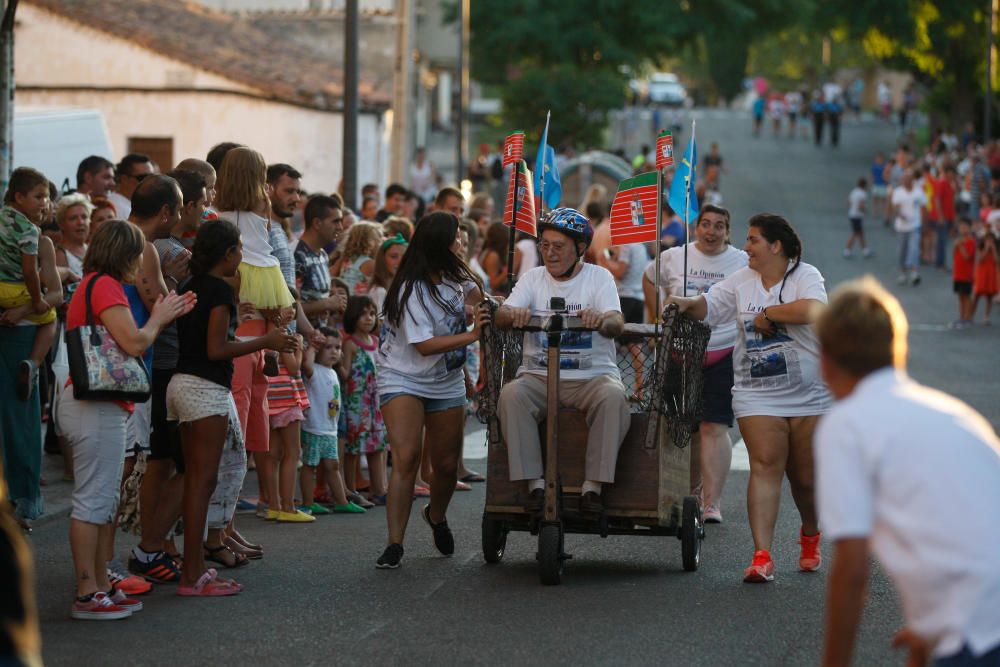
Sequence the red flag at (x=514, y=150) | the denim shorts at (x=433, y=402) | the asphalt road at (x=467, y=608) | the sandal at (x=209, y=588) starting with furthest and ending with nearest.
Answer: the red flag at (x=514, y=150) → the denim shorts at (x=433, y=402) → the sandal at (x=209, y=588) → the asphalt road at (x=467, y=608)

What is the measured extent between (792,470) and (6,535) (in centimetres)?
592

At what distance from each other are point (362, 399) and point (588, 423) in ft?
10.4

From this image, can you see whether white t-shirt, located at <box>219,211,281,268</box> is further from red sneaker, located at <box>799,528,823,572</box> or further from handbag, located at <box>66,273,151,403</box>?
red sneaker, located at <box>799,528,823,572</box>

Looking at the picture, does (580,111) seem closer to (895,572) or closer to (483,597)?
(483,597)

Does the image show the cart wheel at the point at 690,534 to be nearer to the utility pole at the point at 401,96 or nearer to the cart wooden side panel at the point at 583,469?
the cart wooden side panel at the point at 583,469

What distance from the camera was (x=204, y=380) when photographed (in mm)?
8125

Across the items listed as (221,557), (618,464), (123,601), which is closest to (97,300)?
(123,601)

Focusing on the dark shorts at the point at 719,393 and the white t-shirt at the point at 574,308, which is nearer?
the white t-shirt at the point at 574,308

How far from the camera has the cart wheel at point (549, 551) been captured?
27.4 ft

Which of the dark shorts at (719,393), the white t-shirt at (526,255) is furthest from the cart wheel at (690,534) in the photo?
the white t-shirt at (526,255)

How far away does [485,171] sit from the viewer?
137 feet

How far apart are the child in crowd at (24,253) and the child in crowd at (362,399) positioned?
2210 mm

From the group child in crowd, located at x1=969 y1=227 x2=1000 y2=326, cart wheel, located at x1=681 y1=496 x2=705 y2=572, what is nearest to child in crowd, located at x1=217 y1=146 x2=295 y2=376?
cart wheel, located at x1=681 y1=496 x2=705 y2=572

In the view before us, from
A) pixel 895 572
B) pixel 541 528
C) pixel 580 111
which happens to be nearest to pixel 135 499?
pixel 541 528
